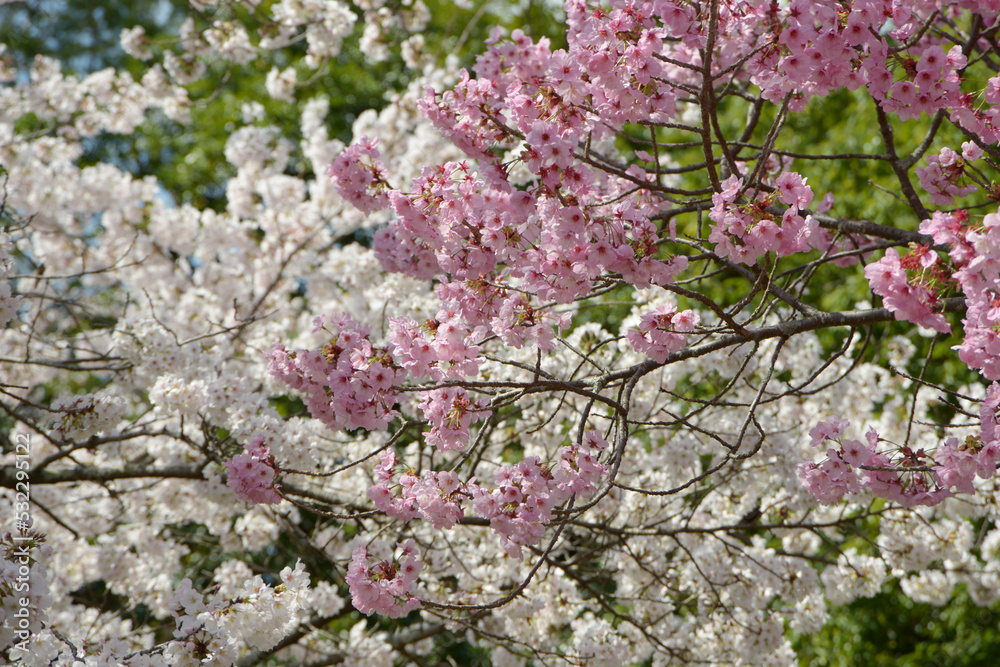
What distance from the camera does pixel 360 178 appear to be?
2943 millimetres

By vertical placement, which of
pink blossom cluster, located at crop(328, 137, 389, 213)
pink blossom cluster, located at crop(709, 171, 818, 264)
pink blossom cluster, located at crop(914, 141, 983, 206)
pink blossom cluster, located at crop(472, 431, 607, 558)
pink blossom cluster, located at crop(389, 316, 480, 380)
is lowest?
pink blossom cluster, located at crop(472, 431, 607, 558)

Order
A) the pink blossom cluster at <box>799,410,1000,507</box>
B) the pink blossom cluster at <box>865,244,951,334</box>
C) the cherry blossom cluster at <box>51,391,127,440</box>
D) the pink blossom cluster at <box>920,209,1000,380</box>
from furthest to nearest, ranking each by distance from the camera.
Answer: the cherry blossom cluster at <box>51,391,127,440</box> → the pink blossom cluster at <box>799,410,1000,507</box> → the pink blossom cluster at <box>865,244,951,334</box> → the pink blossom cluster at <box>920,209,1000,380</box>

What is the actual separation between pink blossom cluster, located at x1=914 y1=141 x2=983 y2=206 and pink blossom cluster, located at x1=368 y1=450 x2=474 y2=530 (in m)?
2.06

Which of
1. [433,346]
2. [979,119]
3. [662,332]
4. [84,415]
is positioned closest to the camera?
[662,332]

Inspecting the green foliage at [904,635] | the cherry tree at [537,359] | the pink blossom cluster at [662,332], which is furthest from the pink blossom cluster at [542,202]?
the green foliage at [904,635]

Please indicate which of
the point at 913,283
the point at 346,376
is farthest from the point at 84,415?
the point at 913,283

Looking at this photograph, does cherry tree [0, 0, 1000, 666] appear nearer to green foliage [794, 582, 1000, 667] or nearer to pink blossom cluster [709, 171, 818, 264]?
pink blossom cluster [709, 171, 818, 264]

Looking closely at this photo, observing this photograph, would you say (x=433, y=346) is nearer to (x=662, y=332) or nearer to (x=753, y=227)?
(x=662, y=332)

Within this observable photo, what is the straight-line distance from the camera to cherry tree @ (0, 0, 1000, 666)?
8.15ft

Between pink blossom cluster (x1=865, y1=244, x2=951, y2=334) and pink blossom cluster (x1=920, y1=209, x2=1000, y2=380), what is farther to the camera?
pink blossom cluster (x1=865, y1=244, x2=951, y2=334)

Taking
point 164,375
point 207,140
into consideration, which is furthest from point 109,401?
point 207,140

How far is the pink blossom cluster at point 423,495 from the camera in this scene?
102 inches

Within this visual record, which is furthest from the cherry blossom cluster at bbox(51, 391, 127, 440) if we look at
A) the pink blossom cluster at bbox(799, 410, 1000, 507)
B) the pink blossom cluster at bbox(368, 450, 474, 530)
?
the pink blossom cluster at bbox(799, 410, 1000, 507)

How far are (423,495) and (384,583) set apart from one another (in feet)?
1.02
